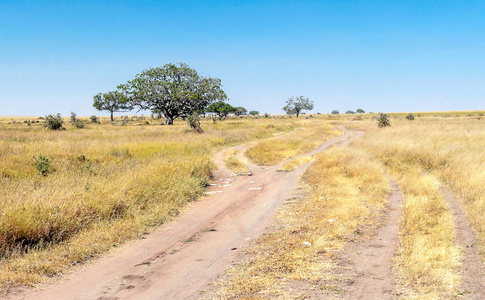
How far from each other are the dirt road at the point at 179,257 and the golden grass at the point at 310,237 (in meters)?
0.52

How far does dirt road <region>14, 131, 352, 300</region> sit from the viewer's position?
16.1 ft

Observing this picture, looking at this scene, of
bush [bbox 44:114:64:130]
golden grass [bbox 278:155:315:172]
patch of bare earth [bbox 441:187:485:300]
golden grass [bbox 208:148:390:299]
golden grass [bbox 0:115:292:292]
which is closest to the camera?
patch of bare earth [bbox 441:187:485:300]

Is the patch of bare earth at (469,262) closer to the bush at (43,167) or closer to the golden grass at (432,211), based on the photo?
the golden grass at (432,211)

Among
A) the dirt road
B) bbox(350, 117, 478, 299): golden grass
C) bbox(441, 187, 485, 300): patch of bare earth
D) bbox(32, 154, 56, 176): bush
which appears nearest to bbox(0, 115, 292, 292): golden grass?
bbox(32, 154, 56, 176): bush

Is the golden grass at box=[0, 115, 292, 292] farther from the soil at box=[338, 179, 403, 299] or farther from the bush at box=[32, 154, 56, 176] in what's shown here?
the soil at box=[338, 179, 403, 299]

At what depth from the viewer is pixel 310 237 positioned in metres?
6.85

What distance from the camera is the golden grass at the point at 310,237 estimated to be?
4.82 meters

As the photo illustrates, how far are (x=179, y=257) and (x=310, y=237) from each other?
2890mm

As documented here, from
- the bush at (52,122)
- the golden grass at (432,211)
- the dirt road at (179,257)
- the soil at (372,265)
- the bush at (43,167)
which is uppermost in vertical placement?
the bush at (52,122)

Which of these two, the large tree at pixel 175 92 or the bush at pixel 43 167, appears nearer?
the bush at pixel 43 167

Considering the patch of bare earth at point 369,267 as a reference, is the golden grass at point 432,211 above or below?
above

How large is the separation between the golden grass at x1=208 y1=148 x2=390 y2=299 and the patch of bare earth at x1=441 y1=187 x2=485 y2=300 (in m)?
1.83

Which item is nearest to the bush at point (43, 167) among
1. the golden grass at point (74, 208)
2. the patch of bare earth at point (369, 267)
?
the golden grass at point (74, 208)

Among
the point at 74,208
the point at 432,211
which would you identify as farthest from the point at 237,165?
the point at 74,208
